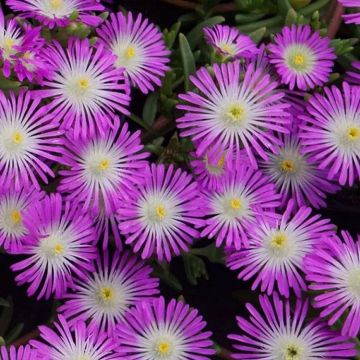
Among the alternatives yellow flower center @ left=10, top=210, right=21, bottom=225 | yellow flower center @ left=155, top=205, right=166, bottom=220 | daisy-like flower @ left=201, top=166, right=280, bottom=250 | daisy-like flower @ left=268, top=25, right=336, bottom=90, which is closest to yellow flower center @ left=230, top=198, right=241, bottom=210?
daisy-like flower @ left=201, top=166, right=280, bottom=250

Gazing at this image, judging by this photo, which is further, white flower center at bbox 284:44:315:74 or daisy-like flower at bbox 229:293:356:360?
white flower center at bbox 284:44:315:74

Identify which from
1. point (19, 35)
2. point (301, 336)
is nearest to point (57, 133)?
point (19, 35)

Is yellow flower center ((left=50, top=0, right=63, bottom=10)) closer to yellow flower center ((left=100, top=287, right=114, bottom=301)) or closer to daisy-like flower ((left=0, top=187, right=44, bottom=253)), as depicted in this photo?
daisy-like flower ((left=0, top=187, right=44, bottom=253))

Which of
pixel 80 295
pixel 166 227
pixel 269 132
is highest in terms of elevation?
pixel 269 132

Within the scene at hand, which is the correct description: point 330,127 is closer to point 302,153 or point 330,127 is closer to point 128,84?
point 302,153

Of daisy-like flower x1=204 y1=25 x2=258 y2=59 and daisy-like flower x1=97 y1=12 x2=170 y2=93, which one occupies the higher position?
daisy-like flower x1=204 y1=25 x2=258 y2=59

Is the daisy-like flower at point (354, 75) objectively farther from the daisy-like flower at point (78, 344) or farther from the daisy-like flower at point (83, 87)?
the daisy-like flower at point (78, 344)

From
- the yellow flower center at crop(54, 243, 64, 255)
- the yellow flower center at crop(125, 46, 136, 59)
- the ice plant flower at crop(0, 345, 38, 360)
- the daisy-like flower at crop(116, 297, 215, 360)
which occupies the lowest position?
the ice plant flower at crop(0, 345, 38, 360)
